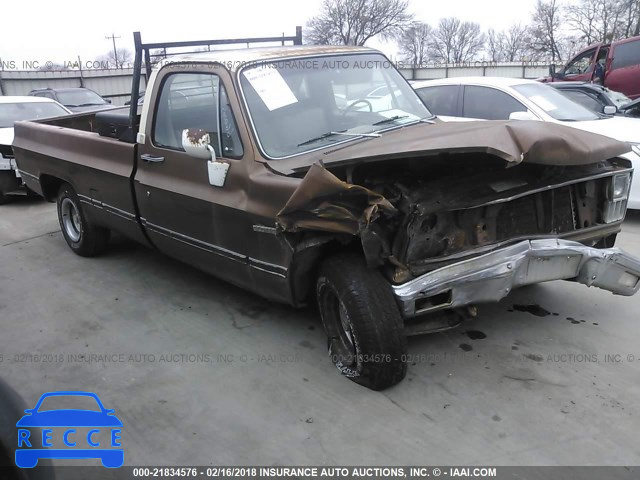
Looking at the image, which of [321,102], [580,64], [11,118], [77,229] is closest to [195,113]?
[321,102]

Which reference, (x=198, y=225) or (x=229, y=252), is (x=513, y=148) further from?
(x=198, y=225)

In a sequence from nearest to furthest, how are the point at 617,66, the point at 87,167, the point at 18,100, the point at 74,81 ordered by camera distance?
the point at 87,167 → the point at 18,100 → the point at 617,66 → the point at 74,81

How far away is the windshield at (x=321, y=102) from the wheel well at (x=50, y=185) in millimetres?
3296

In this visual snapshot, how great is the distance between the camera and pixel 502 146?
2.69 m

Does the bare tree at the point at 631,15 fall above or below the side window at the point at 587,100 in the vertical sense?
above

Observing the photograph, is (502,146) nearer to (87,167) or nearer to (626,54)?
(87,167)

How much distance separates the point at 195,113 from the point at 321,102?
935mm

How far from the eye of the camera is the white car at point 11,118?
A: 8133mm

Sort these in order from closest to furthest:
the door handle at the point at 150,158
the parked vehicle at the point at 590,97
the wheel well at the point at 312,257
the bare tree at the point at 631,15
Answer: the wheel well at the point at 312,257
the door handle at the point at 150,158
the parked vehicle at the point at 590,97
the bare tree at the point at 631,15

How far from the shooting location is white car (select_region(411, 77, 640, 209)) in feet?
20.9

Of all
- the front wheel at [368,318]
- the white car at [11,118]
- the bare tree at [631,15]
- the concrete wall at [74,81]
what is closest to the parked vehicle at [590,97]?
the front wheel at [368,318]

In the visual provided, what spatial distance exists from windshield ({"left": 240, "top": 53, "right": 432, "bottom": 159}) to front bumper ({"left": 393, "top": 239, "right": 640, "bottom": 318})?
47.3 inches

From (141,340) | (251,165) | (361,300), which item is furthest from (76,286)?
(361,300)

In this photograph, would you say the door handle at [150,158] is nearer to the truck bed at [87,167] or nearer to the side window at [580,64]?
the truck bed at [87,167]
